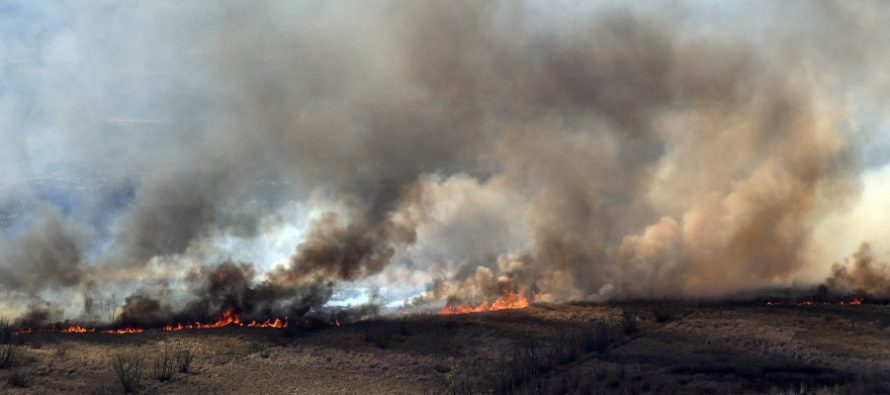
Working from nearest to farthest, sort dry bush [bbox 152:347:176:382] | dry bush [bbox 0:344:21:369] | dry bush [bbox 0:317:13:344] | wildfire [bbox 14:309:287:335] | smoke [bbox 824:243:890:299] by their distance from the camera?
dry bush [bbox 152:347:176:382] < dry bush [bbox 0:344:21:369] < dry bush [bbox 0:317:13:344] < wildfire [bbox 14:309:287:335] < smoke [bbox 824:243:890:299]

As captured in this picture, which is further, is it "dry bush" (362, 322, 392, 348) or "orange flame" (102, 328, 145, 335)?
"orange flame" (102, 328, 145, 335)

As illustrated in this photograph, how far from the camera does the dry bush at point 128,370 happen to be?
2031cm

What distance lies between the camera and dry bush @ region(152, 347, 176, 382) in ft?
69.5

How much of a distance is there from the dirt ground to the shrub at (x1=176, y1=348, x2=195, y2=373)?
0.16 m

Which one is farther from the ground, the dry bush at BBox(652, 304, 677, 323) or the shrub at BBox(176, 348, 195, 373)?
the dry bush at BBox(652, 304, 677, 323)

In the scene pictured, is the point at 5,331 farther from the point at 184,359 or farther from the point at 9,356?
the point at 184,359

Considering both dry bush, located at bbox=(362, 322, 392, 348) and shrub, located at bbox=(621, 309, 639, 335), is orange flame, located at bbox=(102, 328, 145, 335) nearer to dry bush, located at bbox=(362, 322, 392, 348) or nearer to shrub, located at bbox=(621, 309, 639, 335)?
dry bush, located at bbox=(362, 322, 392, 348)

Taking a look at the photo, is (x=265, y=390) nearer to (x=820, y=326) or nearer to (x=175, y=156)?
(x=820, y=326)

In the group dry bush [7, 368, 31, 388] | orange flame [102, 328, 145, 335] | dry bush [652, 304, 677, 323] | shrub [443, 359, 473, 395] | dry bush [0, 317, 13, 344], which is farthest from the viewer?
orange flame [102, 328, 145, 335]

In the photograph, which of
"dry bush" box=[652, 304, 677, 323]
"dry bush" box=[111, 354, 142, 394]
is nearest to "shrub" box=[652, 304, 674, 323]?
"dry bush" box=[652, 304, 677, 323]

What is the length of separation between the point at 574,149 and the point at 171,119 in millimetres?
18057

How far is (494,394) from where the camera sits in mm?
19422

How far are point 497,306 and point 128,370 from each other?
36.0ft

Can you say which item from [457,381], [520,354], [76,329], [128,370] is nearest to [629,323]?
[520,354]
